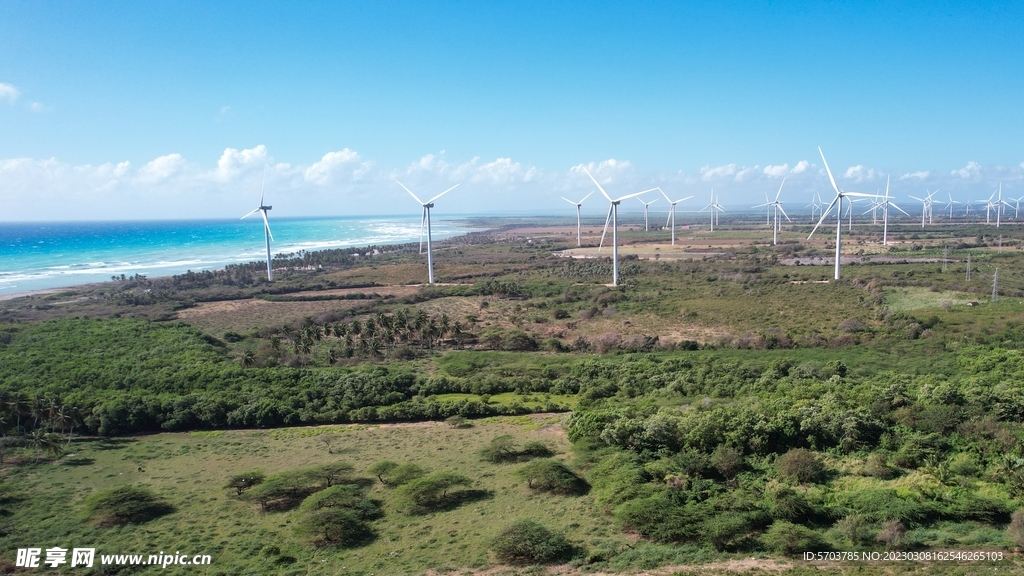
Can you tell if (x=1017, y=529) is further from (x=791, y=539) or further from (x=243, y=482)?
(x=243, y=482)

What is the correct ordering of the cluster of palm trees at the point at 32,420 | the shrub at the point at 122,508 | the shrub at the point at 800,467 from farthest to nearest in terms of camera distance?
the cluster of palm trees at the point at 32,420 → the shrub at the point at 800,467 → the shrub at the point at 122,508

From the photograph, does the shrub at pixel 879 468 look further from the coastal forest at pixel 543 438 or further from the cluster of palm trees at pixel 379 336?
the cluster of palm trees at pixel 379 336

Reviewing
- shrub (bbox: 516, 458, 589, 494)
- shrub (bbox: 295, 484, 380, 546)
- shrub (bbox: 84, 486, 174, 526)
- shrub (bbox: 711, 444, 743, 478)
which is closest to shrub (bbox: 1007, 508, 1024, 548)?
shrub (bbox: 711, 444, 743, 478)

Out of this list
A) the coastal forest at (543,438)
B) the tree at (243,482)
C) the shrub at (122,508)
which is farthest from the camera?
the tree at (243,482)

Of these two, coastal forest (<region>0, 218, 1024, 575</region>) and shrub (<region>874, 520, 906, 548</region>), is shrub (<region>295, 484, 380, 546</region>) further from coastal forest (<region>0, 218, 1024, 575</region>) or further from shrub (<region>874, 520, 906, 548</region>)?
shrub (<region>874, 520, 906, 548</region>)

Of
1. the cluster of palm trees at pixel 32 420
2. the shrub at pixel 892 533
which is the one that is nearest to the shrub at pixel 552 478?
the shrub at pixel 892 533

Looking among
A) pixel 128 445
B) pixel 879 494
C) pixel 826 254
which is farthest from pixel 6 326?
pixel 826 254

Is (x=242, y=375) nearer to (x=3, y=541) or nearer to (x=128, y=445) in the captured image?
(x=128, y=445)
